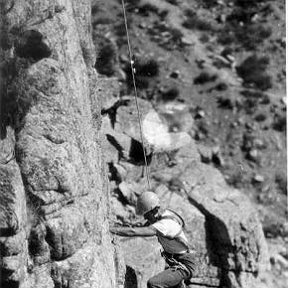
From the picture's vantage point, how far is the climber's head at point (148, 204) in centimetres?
1135

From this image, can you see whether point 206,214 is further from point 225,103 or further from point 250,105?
point 250,105

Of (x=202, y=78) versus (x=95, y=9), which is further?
(x=202, y=78)

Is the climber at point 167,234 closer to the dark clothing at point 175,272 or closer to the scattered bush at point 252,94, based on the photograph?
the dark clothing at point 175,272

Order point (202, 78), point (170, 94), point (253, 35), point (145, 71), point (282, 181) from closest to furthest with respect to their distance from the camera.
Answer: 1. point (282, 181)
2. point (170, 94)
3. point (145, 71)
4. point (202, 78)
5. point (253, 35)

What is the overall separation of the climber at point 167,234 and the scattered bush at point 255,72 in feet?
57.4

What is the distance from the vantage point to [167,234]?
11.5 metres

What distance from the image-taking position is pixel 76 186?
10984 millimetres

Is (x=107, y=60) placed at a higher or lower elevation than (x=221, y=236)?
higher

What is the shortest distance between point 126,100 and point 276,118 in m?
8.52

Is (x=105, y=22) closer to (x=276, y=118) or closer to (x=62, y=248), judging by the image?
(x=276, y=118)

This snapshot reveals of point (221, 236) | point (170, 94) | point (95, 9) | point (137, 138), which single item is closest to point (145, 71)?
point (170, 94)

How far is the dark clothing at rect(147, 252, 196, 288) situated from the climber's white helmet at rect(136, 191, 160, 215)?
136 centimetres

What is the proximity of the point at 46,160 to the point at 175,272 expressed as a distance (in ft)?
12.1

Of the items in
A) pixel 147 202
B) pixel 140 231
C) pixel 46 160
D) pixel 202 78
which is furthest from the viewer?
pixel 202 78
